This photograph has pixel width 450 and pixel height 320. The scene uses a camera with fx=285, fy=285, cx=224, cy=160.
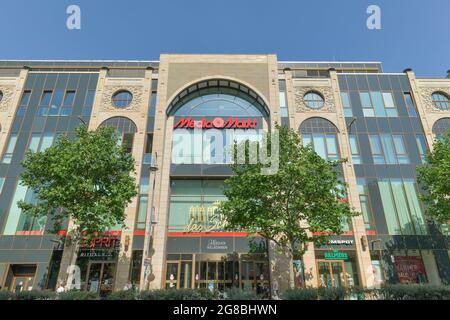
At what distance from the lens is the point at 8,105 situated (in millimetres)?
28812

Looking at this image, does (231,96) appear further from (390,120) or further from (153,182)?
(390,120)

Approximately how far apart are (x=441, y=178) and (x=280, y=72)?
18.6m

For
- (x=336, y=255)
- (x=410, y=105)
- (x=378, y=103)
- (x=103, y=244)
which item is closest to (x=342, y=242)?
(x=336, y=255)

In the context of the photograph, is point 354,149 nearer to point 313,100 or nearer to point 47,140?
point 313,100

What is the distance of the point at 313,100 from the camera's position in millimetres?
30047

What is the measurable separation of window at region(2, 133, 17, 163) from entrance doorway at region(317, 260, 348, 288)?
29.8m

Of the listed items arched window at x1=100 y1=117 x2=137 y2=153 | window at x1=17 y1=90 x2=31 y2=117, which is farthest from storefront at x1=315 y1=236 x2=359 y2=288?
window at x1=17 y1=90 x2=31 y2=117

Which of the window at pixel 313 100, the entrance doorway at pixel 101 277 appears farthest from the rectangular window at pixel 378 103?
the entrance doorway at pixel 101 277

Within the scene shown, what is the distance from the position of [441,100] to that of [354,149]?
1149cm

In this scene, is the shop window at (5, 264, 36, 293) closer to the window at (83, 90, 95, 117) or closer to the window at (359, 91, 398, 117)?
the window at (83, 90, 95, 117)

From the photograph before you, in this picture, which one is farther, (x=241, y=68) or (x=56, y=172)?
(x=241, y=68)

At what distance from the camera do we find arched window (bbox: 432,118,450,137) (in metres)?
28.1

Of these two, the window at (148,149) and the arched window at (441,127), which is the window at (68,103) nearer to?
the window at (148,149)
